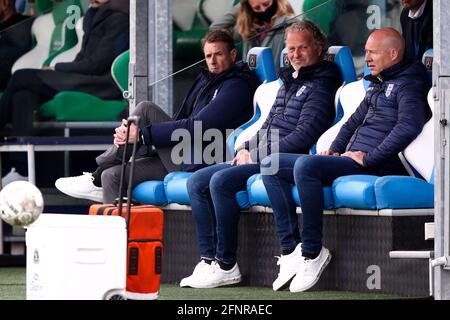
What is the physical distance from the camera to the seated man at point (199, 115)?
8836mm

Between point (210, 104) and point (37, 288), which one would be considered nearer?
point (37, 288)

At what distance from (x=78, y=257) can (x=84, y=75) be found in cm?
532

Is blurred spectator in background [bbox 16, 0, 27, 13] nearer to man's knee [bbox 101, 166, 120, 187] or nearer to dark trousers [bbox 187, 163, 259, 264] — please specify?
man's knee [bbox 101, 166, 120, 187]

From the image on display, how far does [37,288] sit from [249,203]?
227 cm

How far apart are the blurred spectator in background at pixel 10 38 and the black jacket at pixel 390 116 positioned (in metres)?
4.12

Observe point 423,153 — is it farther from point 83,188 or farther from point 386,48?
point 83,188

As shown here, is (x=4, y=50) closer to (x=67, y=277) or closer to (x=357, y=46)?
(x=357, y=46)

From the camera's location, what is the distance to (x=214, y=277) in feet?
27.3

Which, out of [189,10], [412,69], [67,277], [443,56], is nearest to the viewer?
[67,277]

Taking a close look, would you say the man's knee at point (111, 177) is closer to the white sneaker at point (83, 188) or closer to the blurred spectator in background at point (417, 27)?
the white sneaker at point (83, 188)

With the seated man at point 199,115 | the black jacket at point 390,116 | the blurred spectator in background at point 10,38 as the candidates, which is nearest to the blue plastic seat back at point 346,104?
the black jacket at point 390,116

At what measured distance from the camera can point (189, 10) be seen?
31.5 feet

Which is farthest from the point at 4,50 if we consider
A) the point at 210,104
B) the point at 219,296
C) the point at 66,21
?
the point at 219,296

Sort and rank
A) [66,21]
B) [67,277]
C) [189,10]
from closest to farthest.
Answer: [67,277] → [189,10] → [66,21]
